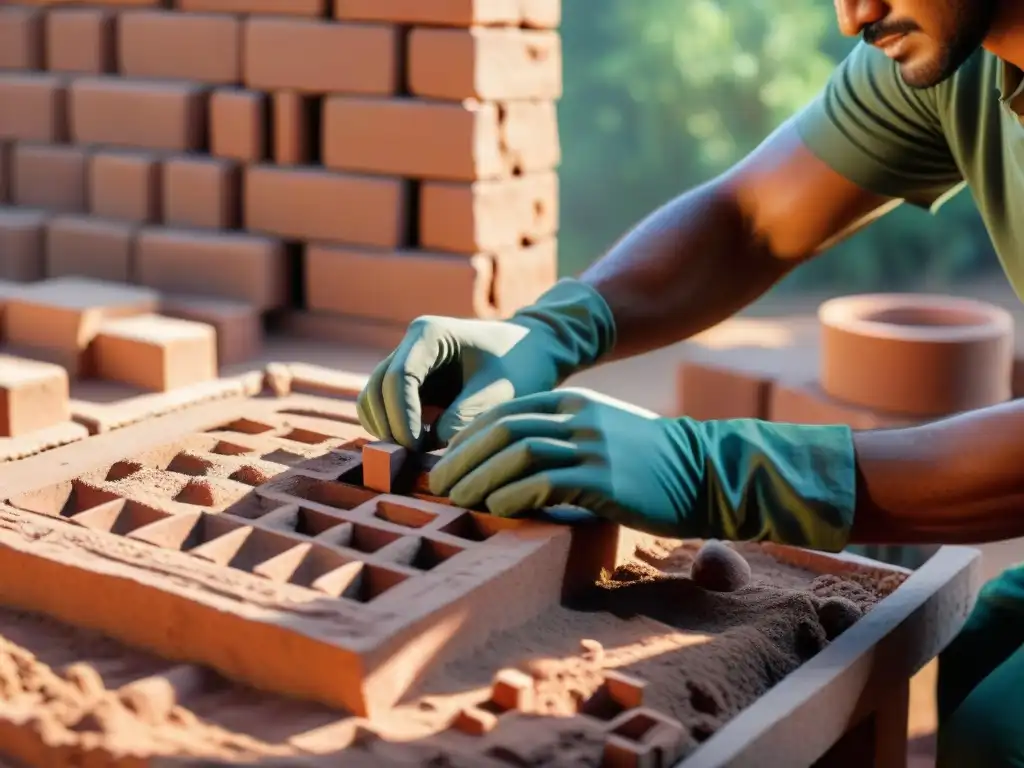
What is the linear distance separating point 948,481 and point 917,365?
8.55 ft

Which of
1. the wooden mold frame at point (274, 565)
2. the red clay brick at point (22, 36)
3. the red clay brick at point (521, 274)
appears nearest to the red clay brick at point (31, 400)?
the wooden mold frame at point (274, 565)

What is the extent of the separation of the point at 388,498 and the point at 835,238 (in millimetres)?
1078

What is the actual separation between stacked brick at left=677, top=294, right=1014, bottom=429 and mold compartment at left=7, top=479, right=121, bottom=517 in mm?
2877

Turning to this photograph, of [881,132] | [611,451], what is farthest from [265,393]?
[881,132]

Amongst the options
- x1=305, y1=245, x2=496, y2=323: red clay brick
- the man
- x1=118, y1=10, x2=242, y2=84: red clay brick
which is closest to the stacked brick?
x1=305, y1=245, x2=496, y2=323: red clay brick

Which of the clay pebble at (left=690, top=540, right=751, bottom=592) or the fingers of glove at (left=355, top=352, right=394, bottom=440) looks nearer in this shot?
the clay pebble at (left=690, top=540, right=751, bottom=592)

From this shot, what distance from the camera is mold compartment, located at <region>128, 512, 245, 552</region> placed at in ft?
5.91

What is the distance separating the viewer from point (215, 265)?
3984 millimetres

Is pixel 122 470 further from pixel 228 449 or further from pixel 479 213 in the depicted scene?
pixel 479 213

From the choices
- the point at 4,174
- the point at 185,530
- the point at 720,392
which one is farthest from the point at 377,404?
the point at 720,392

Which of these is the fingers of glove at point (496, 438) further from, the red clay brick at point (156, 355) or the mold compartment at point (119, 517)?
the red clay brick at point (156, 355)

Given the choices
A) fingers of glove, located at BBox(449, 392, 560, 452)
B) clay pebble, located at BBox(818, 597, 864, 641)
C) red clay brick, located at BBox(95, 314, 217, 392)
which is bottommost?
clay pebble, located at BBox(818, 597, 864, 641)

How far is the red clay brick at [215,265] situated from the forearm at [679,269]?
171 cm

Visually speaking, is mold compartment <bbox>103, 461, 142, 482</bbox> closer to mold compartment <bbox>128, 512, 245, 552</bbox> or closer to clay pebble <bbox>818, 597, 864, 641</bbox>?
mold compartment <bbox>128, 512, 245, 552</bbox>
